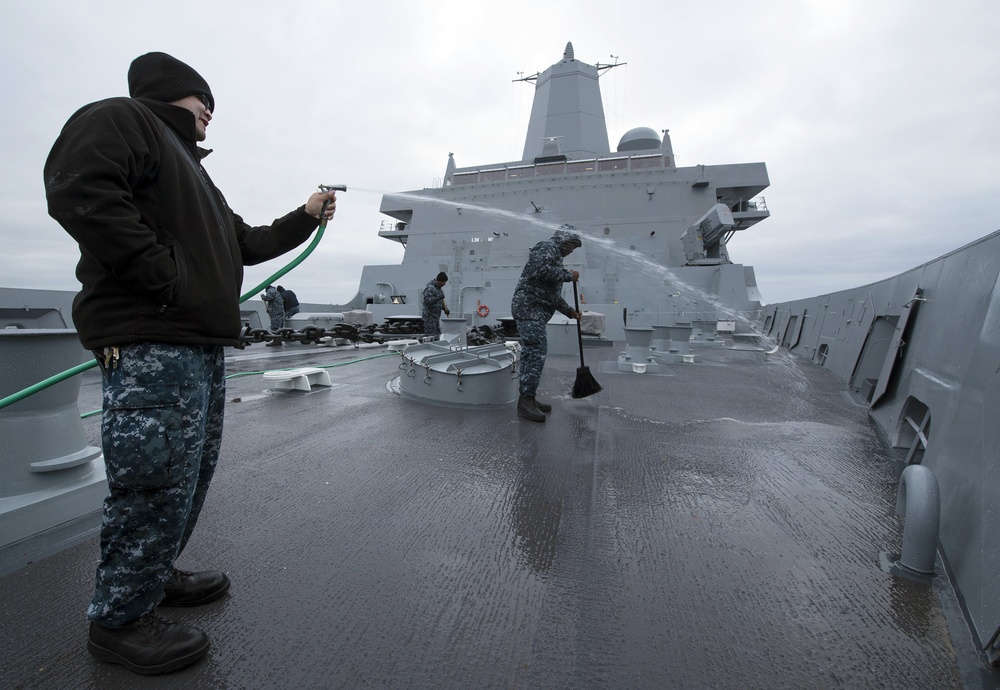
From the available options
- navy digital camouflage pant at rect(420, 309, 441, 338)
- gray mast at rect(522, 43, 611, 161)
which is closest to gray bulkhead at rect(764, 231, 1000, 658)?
navy digital camouflage pant at rect(420, 309, 441, 338)

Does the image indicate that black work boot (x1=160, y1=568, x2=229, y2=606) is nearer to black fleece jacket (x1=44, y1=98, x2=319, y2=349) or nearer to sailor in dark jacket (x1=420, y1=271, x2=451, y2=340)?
black fleece jacket (x1=44, y1=98, x2=319, y2=349)

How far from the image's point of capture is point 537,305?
3.85 m

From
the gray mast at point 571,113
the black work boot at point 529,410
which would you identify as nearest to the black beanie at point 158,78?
the black work boot at point 529,410

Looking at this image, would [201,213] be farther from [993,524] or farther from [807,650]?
[993,524]

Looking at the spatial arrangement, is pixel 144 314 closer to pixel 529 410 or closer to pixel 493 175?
pixel 529 410

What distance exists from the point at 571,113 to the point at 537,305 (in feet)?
66.6

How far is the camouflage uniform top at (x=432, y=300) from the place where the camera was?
358 inches

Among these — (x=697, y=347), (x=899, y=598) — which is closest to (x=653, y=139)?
(x=697, y=347)

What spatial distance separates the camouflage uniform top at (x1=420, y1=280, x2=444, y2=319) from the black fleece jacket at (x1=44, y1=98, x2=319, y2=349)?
7.69 meters

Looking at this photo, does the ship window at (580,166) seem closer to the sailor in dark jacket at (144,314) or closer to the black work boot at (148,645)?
the sailor in dark jacket at (144,314)

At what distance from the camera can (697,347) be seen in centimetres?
1117

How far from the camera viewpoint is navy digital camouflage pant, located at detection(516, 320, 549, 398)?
12.7 feet

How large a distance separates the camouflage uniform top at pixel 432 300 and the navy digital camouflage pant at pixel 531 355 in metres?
5.22

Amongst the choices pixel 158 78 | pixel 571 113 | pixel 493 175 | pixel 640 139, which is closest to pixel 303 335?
pixel 158 78
